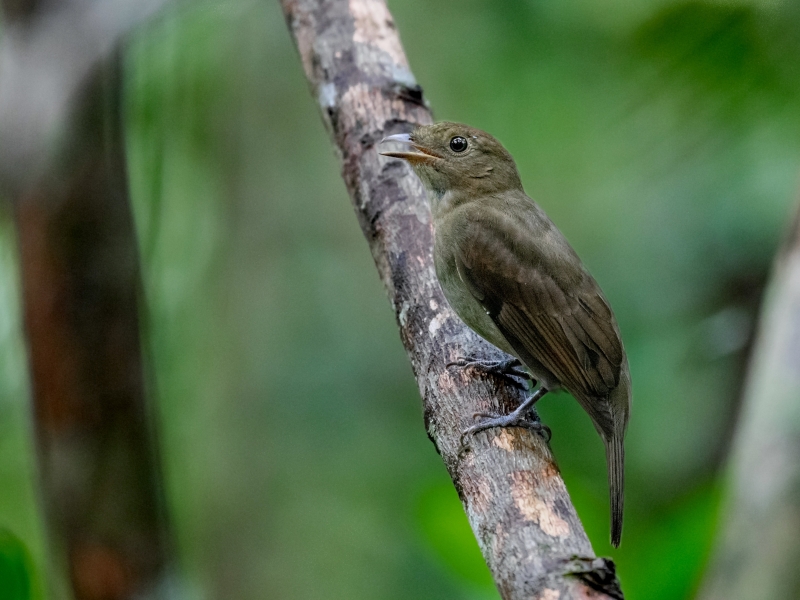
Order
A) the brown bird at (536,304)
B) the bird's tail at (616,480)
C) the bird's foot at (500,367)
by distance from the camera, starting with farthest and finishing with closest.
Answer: the brown bird at (536,304) → the bird's foot at (500,367) → the bird's tail at (616,480)

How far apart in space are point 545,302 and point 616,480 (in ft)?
2.29

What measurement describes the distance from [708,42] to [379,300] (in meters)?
2.98

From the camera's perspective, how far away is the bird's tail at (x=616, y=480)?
2785 millimetres

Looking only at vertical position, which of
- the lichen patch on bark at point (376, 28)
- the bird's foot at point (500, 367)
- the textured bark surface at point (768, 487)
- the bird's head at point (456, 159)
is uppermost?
the lichen patch on bark at point (376, 28)

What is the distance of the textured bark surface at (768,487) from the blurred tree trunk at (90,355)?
2658mm

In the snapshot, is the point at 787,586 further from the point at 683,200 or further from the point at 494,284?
the point at 683,200

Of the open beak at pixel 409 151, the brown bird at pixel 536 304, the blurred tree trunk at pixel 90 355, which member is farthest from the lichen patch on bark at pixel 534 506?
the blurred tree trunk at pixel 90 355

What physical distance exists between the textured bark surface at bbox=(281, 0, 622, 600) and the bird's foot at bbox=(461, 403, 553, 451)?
0.09 ft

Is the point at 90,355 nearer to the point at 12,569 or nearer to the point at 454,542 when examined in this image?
the point at 12,569

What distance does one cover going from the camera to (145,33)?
471 cm

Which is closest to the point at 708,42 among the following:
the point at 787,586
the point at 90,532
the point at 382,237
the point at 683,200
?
the point at 683,200

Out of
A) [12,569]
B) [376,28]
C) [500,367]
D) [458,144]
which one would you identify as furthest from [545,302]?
[12,569]

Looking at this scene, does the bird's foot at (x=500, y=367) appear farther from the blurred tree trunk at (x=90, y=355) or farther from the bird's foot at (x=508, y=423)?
the blurred tree trunk at (x=90, y=355)

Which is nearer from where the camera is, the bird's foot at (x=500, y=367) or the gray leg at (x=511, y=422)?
the gray leg at (x=511, y=422)
